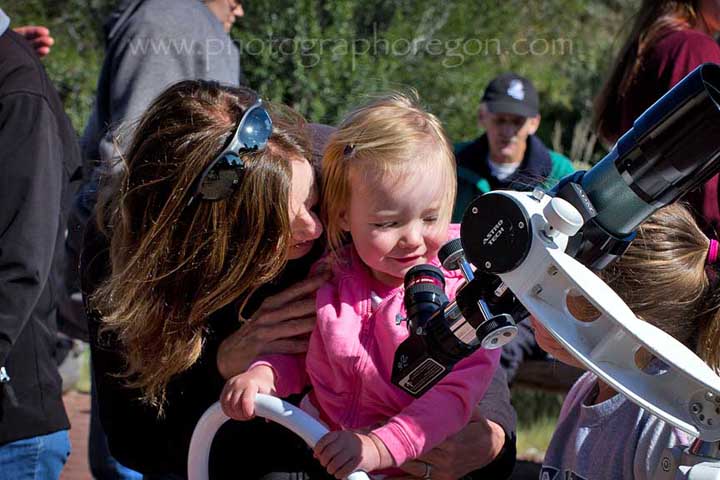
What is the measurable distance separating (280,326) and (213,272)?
195 mm

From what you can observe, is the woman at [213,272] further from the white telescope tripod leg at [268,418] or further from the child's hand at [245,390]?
the white telescope tripod leg at [268,418]

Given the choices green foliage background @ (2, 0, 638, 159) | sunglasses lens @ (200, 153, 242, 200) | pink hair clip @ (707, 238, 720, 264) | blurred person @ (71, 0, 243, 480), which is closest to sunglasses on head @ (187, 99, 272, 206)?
sunglasses lens @ (200, 153, 242, 200)

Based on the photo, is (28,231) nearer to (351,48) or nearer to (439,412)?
(439,412)

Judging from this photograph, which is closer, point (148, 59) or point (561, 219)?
point (561, 219)

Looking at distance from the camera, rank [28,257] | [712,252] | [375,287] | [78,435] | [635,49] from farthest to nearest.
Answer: [78,435] < [635,49] < [28,257] < [375,287] < [712,252]

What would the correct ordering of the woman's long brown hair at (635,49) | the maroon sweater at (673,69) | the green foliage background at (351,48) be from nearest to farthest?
1. the maroon sweater at (673,69)
2. the woman's long brown hair at (635,49)
3. the green foliage background at (351,48)

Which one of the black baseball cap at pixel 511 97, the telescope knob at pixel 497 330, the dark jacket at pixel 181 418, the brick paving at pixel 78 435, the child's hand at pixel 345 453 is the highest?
the telescope knob at pixel 497 330

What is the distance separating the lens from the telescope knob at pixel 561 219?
142 cm

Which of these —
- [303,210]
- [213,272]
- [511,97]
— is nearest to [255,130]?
[303,210]

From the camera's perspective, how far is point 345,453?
6.35 ft

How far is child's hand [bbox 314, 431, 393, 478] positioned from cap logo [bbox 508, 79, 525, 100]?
4.14m

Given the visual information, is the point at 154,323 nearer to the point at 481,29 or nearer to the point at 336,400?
the point at 336,400

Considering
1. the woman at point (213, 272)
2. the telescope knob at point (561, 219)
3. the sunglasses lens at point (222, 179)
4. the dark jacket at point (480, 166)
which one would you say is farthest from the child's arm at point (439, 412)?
the dark jacket at point (480, 166)

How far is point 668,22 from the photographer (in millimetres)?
3549
